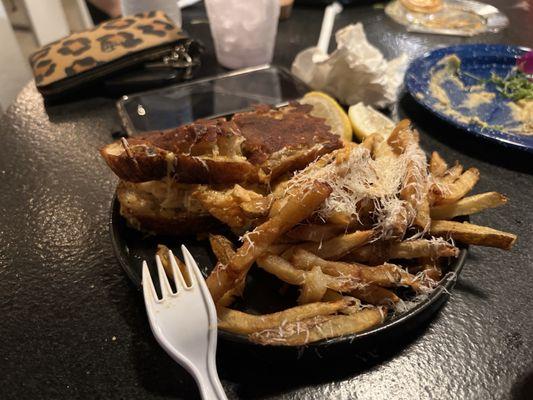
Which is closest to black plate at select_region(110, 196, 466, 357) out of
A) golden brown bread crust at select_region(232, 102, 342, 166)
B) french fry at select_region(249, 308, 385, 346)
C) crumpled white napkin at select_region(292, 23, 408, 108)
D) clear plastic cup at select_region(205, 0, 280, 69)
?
french fry at select_region(249, 308, 385, 346)

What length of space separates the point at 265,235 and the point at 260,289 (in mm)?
326

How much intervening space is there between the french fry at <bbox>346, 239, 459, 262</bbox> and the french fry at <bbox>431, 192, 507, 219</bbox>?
0.57 feet

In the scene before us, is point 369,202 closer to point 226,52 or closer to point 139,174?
point 139,174

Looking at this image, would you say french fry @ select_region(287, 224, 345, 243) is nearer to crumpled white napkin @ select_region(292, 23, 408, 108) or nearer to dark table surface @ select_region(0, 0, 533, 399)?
dark table surface @ select_region(0, 0, 533, 399)

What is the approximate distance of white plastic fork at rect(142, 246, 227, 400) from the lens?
1169 mm

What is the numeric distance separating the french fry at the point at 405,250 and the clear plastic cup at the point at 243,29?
6.82 ft

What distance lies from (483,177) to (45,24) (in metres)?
4.58

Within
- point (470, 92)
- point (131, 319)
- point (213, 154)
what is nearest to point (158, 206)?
point (213, 154)

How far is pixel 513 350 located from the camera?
154 cm

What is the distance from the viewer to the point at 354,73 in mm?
2594

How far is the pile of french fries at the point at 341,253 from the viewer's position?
132 centimetres

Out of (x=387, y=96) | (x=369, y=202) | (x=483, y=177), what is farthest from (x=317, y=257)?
(x=387, y=96)

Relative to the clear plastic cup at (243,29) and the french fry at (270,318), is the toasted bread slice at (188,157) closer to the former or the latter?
the french fry at (270,318)

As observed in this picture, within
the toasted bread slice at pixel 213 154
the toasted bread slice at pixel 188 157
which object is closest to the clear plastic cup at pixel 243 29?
the toasted bread slice at pixel 213 154
